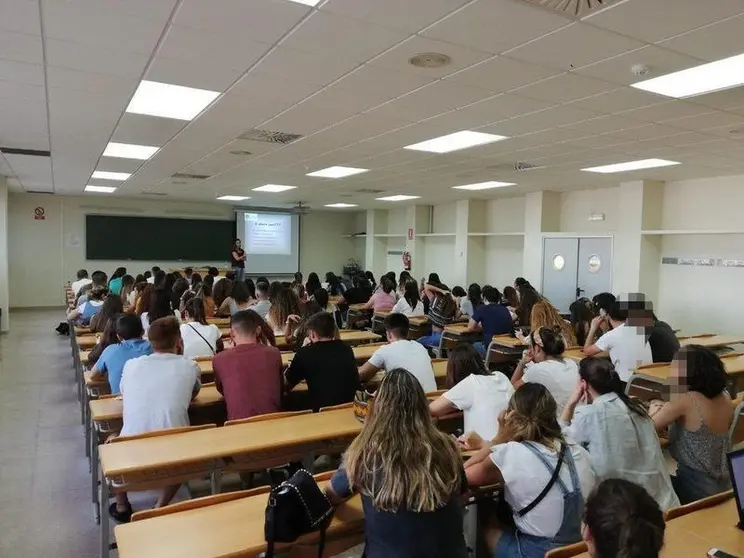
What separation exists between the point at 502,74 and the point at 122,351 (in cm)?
325

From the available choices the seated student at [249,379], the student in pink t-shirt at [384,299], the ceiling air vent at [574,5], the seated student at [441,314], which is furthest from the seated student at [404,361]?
the student in pink t-shirt at [384,299]

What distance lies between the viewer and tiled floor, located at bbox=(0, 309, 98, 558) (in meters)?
3.10

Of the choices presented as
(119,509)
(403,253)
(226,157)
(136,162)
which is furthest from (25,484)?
(403,253)

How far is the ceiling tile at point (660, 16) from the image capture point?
2613 millimetres

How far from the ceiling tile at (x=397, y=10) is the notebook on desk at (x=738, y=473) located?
2.28 m

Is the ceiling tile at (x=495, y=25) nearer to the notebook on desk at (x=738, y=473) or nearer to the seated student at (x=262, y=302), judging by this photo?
the notebook on desk at (x=738, y=473)

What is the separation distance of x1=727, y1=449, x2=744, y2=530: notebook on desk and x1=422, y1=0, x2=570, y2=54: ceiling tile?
7.21ft

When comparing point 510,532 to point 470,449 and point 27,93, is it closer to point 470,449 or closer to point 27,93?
point 470,449

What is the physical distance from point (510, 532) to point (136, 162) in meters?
7.65

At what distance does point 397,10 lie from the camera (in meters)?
2.75

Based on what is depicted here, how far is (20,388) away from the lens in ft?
20.6

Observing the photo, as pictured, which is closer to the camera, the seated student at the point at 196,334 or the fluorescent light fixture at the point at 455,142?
the seated student at the point at 196,334

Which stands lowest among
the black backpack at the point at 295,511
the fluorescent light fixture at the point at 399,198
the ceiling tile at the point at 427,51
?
the black backpack at the point at 295,511

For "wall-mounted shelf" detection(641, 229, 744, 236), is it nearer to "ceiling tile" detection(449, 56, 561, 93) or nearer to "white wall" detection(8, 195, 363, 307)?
"ceiling tile" detection(449, 56, 561, 93)
